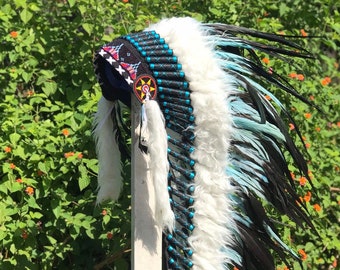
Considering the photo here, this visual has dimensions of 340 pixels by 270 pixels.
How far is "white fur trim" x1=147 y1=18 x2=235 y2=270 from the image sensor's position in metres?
2.71

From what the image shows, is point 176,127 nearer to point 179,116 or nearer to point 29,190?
point 179,116

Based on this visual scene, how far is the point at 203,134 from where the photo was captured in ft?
8.95

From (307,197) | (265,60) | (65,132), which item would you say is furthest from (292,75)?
(65,132)

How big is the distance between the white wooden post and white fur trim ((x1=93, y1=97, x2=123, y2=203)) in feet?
0.73

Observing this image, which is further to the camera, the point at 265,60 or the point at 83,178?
the point at 265,60

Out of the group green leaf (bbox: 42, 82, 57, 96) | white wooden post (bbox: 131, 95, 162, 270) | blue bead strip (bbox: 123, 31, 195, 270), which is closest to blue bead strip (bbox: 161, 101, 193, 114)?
blue bead strip (bbox: 123, 31, 195, 270)

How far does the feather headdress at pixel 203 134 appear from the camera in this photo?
8.81 feet

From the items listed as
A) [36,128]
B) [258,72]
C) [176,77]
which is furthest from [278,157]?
[36,128]

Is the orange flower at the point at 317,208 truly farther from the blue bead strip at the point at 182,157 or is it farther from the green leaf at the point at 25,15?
the green leaf at the point at 25,15

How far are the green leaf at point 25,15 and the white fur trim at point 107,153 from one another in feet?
4.15

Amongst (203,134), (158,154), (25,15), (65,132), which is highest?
(25,15)

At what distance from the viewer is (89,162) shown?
11.8 ft

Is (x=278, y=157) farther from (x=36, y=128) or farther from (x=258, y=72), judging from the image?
(x=36, y=128)

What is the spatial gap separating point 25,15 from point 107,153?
1.41 meters
